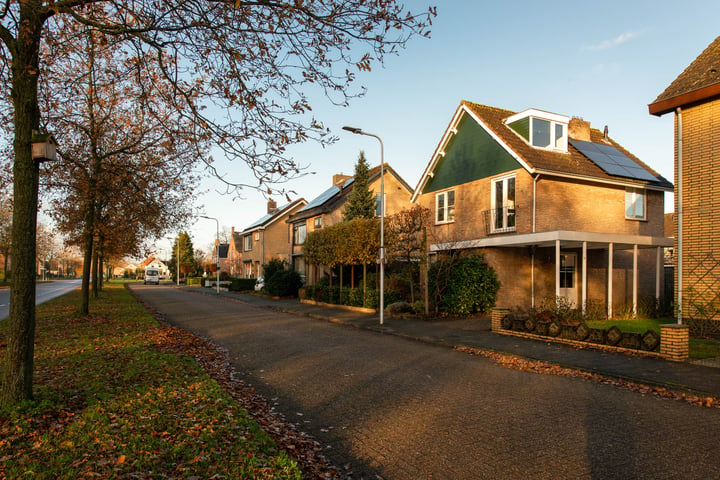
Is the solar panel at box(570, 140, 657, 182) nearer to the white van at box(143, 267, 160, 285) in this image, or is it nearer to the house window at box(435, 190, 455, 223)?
the house window at box(435, 190, 455, 223)

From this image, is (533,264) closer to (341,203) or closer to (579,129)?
(579,129)

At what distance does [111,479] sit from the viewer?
154 inches

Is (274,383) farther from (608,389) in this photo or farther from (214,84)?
(608,389)

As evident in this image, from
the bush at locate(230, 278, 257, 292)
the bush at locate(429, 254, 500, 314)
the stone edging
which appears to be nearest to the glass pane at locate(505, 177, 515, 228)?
the bush at locate(429, 254, 500, 314)

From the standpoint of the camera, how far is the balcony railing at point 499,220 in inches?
757

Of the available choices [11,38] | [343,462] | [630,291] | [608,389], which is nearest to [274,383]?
[343,462]

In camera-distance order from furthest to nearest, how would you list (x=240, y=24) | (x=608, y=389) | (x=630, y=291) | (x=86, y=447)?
(x=630, y=291) → (x=608, y=389) → (x=240, y=24) → (x=86, y=447)

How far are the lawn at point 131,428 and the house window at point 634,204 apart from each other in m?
19.1

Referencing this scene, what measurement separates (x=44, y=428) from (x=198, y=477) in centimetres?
218

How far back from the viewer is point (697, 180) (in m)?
13.0

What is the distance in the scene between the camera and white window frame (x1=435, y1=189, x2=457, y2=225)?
22578 mm

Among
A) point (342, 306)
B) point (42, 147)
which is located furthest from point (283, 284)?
point (42, 147)

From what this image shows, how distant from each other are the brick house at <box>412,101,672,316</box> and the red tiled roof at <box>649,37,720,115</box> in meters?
4.72

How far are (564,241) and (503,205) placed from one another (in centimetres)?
344
